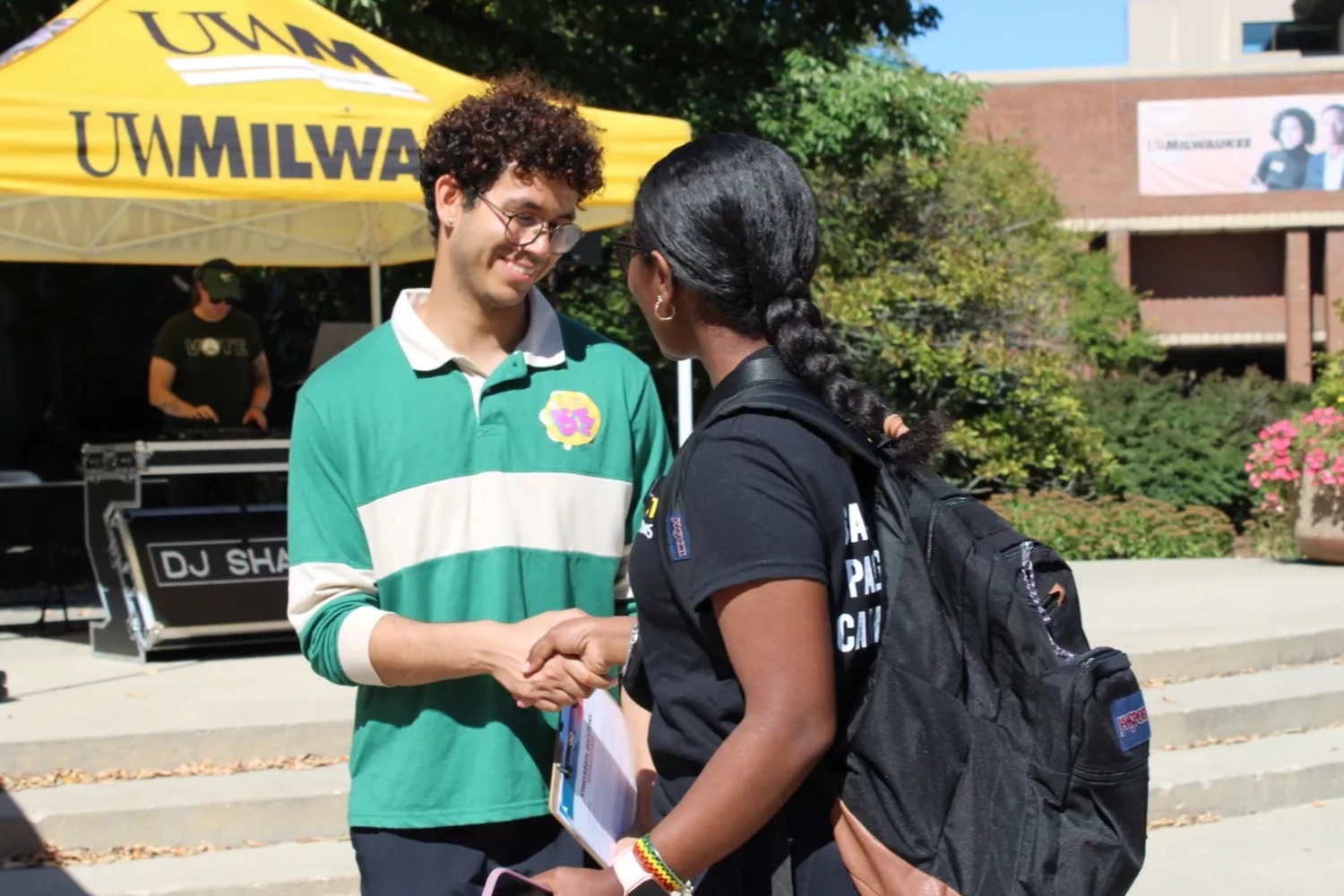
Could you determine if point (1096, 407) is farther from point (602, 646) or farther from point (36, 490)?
point (602, 646)

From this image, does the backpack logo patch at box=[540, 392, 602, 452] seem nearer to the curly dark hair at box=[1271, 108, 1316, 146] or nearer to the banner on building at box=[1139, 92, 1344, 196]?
the banner on building at box=[1139, 92, 1344, 196]

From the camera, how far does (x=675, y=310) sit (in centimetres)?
210

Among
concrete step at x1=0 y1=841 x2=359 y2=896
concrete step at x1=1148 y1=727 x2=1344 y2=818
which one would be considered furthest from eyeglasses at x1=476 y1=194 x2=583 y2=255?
concrete step at x1=1148 y1=727 x2=1344 y2=818

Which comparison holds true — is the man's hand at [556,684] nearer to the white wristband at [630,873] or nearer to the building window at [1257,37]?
the white wristband at [630,873]

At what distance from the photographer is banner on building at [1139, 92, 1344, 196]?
3747cm

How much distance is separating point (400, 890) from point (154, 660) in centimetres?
569

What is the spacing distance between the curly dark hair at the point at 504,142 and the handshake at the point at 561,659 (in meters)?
0.74

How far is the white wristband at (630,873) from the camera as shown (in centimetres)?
194

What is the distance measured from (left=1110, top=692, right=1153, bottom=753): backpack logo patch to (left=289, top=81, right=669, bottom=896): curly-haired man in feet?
2.93

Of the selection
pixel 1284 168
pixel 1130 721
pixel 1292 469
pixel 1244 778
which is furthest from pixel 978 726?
pixel 1284 168

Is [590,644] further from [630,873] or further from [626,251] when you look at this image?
[626,251]

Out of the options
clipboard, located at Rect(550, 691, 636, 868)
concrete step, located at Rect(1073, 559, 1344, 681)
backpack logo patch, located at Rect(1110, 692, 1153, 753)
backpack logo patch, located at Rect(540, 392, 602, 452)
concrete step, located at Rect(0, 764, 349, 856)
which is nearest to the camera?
backpack logo patch, located at Rect(1110, 692, 1153, 753)

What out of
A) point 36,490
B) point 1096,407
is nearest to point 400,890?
point 36,490

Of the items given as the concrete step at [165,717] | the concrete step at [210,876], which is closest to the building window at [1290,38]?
the concrete step at [165,717]
